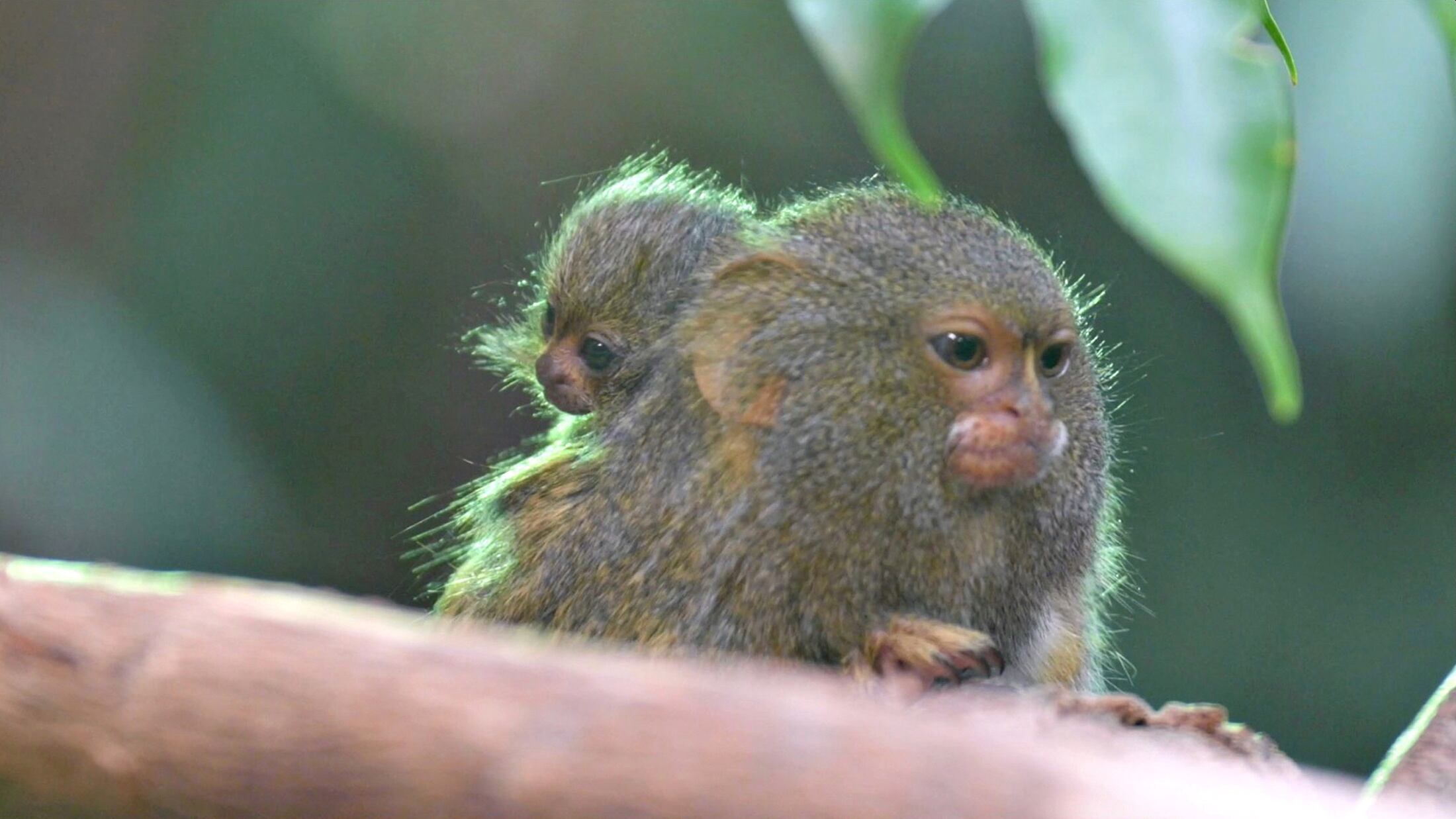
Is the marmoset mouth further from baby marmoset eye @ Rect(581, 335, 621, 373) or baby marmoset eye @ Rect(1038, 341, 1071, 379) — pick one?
baby marmoset eye @ Rect(581, 335, 621, 373)

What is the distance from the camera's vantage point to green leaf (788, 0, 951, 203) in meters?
Result: 0.91

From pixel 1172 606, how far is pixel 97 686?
3884 mm

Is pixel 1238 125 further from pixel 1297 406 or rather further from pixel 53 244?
pixel 53 244

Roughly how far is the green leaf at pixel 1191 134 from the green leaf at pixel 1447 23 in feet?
1.27

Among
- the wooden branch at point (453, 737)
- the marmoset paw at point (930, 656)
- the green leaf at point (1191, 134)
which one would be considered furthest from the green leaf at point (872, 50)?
the marmoset paw at point (930, 656)

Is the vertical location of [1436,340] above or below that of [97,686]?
above

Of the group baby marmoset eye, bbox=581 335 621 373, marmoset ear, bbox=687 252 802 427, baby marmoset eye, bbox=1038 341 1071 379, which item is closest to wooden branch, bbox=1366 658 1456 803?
baby marmoset eye, bbox=1038 341 1071 379

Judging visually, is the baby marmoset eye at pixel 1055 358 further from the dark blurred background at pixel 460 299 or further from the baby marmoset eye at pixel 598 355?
the dark blurred background at pixel 460 299

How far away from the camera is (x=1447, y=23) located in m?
1.33

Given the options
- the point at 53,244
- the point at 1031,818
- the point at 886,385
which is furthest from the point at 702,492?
the point at 53,244

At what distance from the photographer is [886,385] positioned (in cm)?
207

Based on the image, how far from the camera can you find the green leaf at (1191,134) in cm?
86

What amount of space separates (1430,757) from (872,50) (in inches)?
57.7

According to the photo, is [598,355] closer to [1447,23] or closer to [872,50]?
[1447,23]
